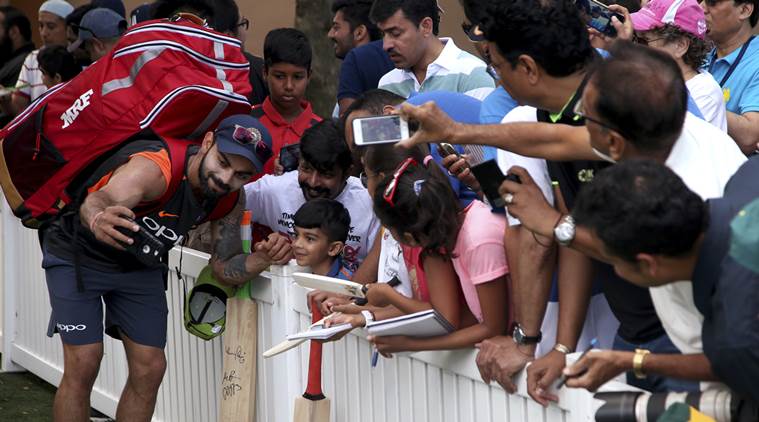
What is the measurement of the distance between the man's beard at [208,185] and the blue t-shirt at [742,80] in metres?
2.15

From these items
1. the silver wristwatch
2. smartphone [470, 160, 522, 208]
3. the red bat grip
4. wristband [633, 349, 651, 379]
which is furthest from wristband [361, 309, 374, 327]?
wristband [633, 349, 651, 379]

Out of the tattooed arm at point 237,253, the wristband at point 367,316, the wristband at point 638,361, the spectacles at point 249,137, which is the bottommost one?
the tattooed arm at point 237,253

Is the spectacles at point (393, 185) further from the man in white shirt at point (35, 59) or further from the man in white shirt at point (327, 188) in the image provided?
the man in white shirt at point (35, 59)

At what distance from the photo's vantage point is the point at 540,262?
130 inches

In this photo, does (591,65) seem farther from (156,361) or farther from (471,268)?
(156,361)

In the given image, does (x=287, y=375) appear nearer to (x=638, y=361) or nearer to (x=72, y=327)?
(x=72, y=327)

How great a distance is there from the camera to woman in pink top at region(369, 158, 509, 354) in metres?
3.54

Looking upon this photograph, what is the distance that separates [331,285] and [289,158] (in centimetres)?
127

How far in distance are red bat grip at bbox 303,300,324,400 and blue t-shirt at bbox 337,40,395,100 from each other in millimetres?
2466

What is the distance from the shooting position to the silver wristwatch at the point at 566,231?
2.81 meters

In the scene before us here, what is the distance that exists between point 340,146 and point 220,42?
83 cm

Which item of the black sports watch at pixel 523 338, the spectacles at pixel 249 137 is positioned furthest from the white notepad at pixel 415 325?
the spectacles at pixel 249 137

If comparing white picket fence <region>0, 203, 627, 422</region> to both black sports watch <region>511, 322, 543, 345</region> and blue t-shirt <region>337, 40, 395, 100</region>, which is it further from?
blue t-shirt <region>337, 40, 395, 100</region>

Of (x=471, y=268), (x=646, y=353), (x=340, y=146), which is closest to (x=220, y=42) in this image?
(x=340, y=146)
